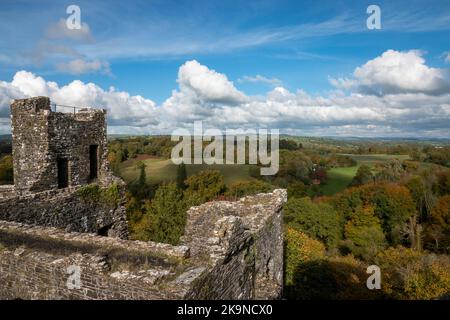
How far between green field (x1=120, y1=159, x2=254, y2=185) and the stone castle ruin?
51.3 metres

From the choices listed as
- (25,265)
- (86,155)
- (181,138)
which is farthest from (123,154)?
(25,265)

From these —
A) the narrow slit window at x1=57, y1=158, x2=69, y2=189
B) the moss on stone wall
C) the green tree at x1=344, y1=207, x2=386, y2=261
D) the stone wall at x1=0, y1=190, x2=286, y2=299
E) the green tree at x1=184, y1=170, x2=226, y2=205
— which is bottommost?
the green tree at x1=344, y1=207, x2=386, y2=261

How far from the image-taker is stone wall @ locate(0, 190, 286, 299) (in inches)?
240

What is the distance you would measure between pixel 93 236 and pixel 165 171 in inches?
2582

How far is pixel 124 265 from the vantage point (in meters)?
6.61

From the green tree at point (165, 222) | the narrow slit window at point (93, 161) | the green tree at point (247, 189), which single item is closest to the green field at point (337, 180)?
the green tree at point (247, 189)

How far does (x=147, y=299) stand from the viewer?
5848 mm

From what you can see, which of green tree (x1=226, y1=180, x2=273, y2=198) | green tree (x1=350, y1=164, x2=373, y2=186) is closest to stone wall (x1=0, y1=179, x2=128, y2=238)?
green tree (x1=226, y1=180, x2=273, y2=198)

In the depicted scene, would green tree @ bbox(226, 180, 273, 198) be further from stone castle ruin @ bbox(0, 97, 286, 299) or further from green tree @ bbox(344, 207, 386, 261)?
stone castle ruin @ bbox(0, 97, 286, 299)

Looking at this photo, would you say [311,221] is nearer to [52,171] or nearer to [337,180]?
[337,180]

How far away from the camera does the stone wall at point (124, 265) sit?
610 cm

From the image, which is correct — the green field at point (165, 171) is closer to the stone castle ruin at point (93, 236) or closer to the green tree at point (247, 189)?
the green tree at point (247, 189)

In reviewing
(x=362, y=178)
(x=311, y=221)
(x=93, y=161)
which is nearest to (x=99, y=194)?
(x=93, y=161)
